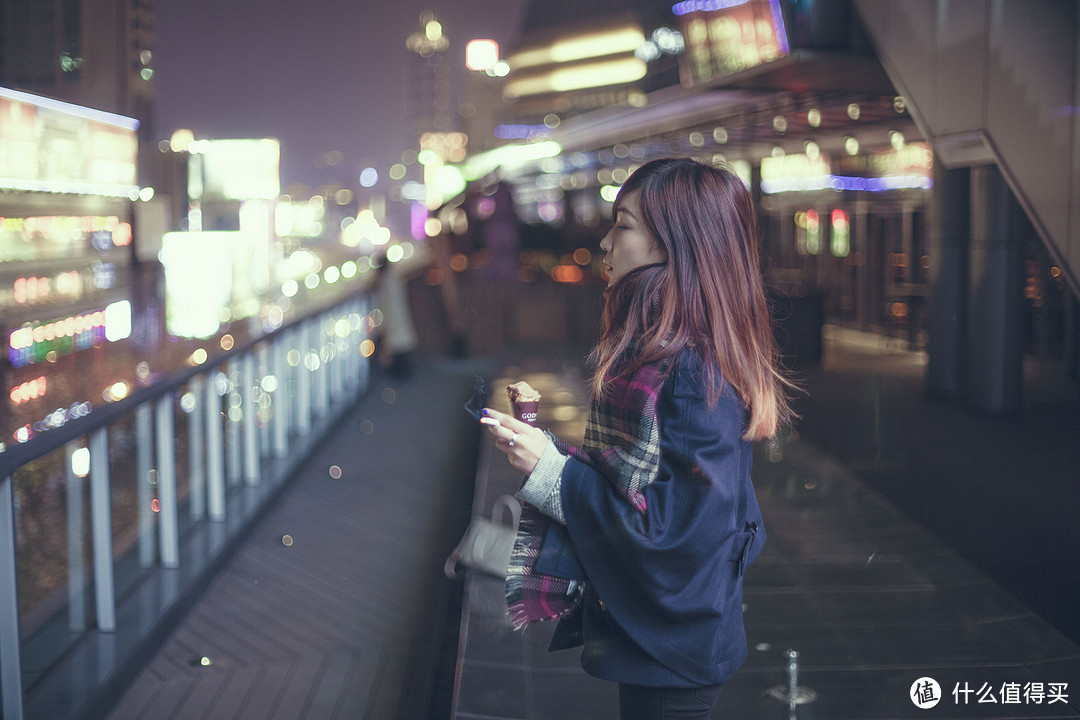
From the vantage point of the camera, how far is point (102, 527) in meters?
4.18

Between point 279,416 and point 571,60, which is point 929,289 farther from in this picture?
point 571,60

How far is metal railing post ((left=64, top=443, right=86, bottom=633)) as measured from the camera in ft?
13.3

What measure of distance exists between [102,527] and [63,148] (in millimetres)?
2585

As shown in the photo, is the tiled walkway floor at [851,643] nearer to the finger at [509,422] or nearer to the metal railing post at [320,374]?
the finger at [509,422]

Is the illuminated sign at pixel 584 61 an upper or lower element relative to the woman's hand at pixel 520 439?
upper

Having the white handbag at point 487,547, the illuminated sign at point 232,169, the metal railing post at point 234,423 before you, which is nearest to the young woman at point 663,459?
the white handbag at point 487,547

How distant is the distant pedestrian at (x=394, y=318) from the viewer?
12.7 m

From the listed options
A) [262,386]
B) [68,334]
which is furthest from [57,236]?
[262,386]

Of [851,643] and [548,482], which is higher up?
[548,482]

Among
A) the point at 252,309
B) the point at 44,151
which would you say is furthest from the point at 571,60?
the point at 44,151

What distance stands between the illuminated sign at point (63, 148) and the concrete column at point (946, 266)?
18.2 ft

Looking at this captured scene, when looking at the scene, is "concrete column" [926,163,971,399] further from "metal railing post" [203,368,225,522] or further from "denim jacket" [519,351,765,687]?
"denim jacket" [519,351,765,687]

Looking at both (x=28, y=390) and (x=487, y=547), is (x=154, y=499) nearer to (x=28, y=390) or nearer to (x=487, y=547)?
(x=487, y=547)

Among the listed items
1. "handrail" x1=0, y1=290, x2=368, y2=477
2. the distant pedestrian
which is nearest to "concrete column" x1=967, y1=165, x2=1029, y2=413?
"handrail" x1=0, y1=290, x2=368, y2=477
